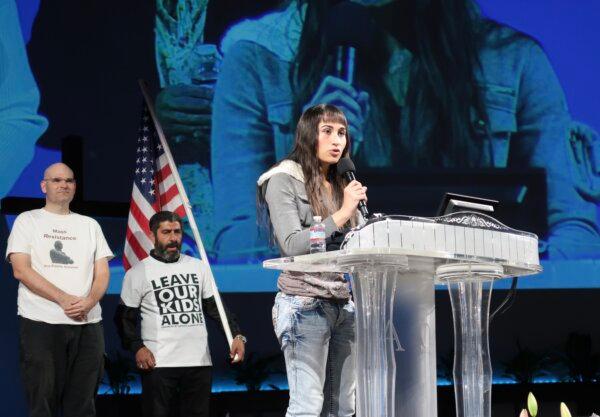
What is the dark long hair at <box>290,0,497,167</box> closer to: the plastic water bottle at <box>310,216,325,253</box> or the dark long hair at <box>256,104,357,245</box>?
the dark long hair at <box>256,104,357,245</box>

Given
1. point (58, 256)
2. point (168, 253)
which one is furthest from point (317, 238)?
point (168, 253)

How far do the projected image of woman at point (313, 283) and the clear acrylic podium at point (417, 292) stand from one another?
6.0 inches

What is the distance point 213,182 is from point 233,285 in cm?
73

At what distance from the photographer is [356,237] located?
218cm

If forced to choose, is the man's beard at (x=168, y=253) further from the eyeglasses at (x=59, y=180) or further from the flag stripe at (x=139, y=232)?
the eyeglasses at (x=59, y=180)

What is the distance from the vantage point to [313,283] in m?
2.55

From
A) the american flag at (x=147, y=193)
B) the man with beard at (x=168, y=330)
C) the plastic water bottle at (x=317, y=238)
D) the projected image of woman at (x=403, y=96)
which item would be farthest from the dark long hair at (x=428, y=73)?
the plastic water bottle at (x=317, y=238)

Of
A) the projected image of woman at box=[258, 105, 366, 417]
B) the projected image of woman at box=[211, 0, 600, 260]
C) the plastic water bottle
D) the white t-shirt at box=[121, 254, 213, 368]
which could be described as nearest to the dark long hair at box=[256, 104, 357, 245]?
the projected image of woman at box=[258, 105, 366, 417]

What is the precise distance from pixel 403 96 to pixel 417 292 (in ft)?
13.1

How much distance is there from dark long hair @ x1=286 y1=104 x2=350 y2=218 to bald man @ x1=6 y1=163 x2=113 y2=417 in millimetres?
1774

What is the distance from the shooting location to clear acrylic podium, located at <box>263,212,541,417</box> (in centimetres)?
219

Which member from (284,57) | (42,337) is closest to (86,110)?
(284,57)

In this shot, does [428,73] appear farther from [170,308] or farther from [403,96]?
[170,308]

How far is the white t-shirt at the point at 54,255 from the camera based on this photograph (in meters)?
4.02
